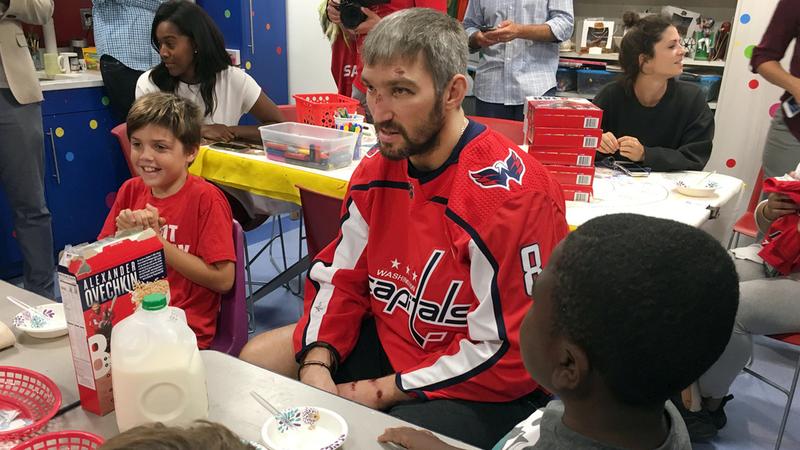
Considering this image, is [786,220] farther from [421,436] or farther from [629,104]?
[421,436]

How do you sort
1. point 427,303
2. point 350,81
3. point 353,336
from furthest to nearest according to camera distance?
point 350,81, point 353,336, point 427,303

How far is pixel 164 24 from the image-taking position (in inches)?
101

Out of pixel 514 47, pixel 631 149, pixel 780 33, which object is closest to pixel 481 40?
pixel 514 47

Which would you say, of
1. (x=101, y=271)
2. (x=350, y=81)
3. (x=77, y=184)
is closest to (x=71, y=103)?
(x=77, y=184)

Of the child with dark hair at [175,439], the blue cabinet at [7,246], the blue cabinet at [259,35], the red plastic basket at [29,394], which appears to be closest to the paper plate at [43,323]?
the red plastic basket at [29,394]

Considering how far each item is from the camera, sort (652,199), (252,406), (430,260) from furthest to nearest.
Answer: (652,199), (430,260), (252,406)

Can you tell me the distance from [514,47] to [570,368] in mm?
2835

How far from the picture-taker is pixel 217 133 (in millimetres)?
2604

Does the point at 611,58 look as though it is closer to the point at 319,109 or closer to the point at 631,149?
the point at 631,149

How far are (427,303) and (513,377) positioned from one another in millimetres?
237

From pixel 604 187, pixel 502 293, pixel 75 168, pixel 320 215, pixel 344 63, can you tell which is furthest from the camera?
pixel 75 168

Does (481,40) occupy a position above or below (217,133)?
above

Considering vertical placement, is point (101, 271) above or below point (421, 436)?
above

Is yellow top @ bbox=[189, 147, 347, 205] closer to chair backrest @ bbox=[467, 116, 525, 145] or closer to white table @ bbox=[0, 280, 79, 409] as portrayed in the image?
chair backrest @ bbox=[467, 116, 525, 145]
